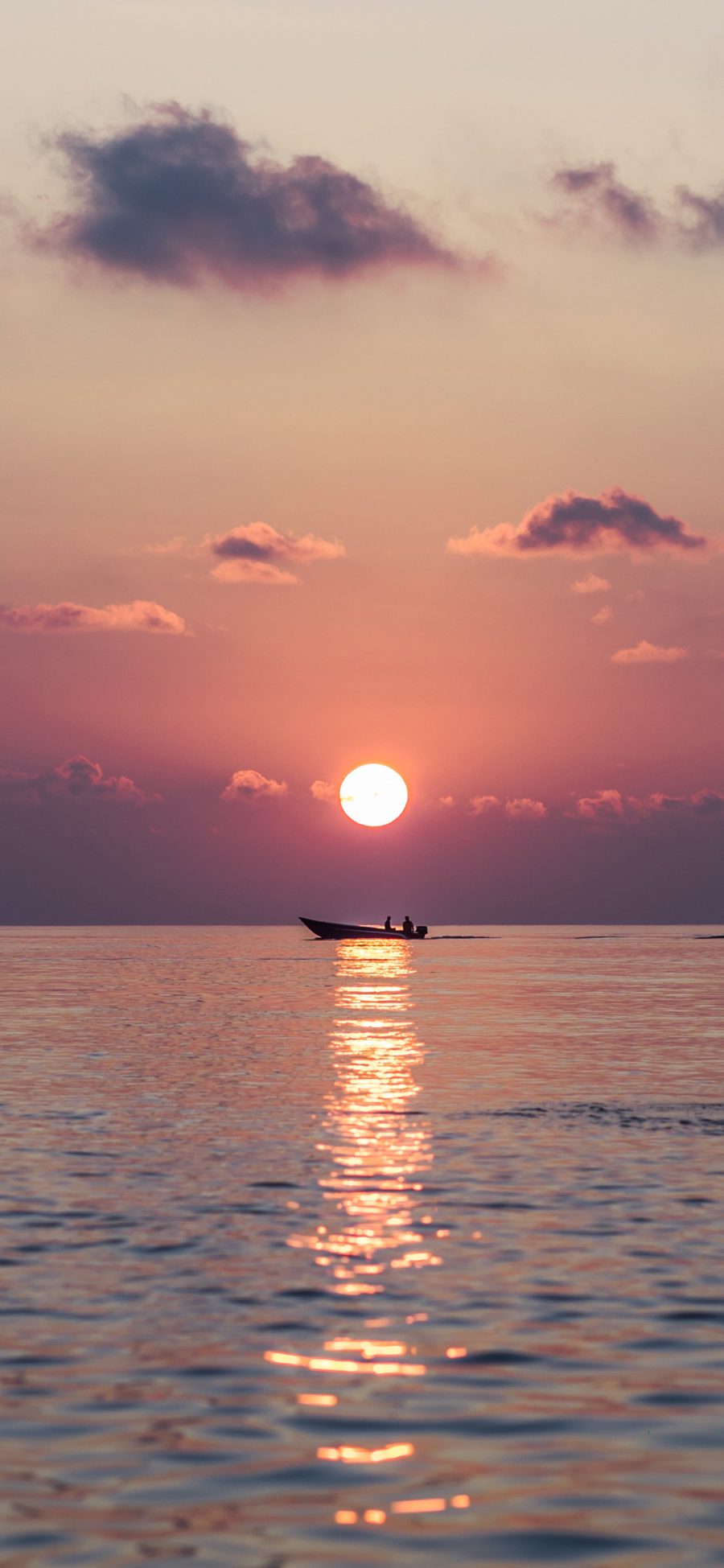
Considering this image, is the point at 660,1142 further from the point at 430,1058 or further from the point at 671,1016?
the point at 671,1016

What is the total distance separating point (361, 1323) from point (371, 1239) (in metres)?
4.69

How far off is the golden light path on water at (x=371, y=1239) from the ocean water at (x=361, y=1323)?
6 centimetres

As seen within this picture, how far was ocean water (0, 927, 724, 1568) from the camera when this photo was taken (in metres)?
11.5

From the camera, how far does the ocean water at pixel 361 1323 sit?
11547 millimetres

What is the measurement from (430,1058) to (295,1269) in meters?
31.8

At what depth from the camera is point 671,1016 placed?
75.8 m

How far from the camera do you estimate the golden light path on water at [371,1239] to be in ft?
42.7

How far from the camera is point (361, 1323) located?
56.1 ft

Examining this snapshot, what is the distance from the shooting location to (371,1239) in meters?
21.8

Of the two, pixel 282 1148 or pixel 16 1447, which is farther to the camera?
pixel 282 1148

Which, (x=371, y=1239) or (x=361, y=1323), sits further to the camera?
(x=371, y=1239)

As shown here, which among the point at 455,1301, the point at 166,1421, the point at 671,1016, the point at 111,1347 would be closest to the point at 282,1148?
the point at 455,1301

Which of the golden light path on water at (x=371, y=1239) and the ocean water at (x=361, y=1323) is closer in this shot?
the ocean water at (x=361, y=1323)

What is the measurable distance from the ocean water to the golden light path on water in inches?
2.4
